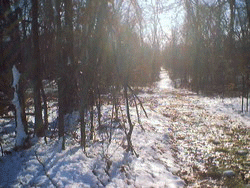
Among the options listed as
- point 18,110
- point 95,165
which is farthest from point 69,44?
point 95,165

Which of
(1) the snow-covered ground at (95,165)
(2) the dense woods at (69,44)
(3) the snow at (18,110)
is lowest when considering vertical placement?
(1) the snow-covered ground at (95,165)

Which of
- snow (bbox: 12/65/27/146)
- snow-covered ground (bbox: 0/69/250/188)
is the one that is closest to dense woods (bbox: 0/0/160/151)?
snow (bbox: 12/65/27/146)

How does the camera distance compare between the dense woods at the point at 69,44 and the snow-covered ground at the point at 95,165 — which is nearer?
the snow-covered ground at the point at 95,165

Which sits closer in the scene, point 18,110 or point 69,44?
point 18,110

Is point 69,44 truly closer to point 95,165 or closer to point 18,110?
point 18,110

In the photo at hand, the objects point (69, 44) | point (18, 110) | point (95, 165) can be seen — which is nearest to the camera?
point (95, 165)

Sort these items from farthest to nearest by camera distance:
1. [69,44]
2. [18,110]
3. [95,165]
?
[69,44], [18,110], [95,165]

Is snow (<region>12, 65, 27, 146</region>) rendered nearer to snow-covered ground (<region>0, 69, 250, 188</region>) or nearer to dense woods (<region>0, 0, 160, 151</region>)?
dense woods (<region>0, 0, 160, 151</region>)

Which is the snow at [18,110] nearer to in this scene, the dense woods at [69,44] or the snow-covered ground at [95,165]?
the dense woods at [69,44]

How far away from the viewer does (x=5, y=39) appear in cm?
541

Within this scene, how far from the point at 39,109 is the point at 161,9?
13.9 ft

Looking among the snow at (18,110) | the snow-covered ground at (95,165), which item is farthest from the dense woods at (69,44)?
the snow-covered ground at (95,165)

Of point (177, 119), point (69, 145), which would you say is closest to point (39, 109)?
point (69, 145)

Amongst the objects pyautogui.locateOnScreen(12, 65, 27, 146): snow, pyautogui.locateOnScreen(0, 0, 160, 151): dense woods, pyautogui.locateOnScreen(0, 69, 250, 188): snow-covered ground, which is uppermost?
pyautogui.locateOnScreen(0, 0, 160, 151): dense woods
